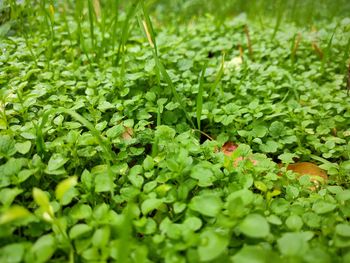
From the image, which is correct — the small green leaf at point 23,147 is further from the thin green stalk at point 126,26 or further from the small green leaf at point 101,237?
the thin green stalk at point 126,26

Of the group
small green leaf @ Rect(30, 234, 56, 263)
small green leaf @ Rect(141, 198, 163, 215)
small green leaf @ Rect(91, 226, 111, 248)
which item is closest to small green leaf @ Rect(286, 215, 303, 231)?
small green leaf @ Rect(141, 198, 163, 215)

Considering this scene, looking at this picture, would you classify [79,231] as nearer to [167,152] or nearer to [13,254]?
[13,254]

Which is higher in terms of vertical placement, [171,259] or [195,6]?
[195,6]

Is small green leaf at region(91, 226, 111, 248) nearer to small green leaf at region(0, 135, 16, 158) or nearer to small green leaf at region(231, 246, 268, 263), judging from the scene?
small green leaf at region(231, 246, 268, 263)

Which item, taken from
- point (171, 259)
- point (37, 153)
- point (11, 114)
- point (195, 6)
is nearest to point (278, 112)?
point (171, 259)

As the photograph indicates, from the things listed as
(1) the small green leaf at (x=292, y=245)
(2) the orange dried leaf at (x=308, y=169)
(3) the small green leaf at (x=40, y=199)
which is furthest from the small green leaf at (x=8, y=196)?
(2) the orange dried leaf at (x=308, y=169)

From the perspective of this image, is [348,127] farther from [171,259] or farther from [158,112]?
[171,259]

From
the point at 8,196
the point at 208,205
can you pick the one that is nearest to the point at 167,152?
the point at 208,205
